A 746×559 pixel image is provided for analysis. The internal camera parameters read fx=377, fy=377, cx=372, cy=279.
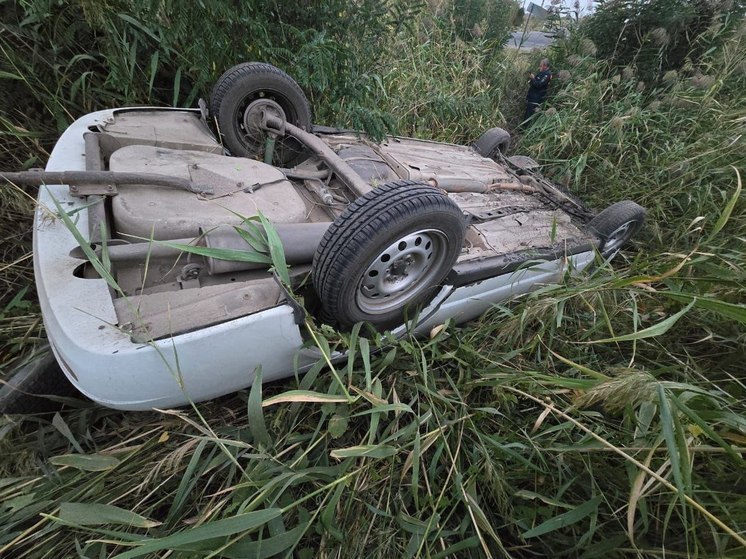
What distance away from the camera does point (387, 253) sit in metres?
1.62

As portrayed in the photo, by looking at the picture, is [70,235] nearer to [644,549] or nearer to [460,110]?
[644,549]

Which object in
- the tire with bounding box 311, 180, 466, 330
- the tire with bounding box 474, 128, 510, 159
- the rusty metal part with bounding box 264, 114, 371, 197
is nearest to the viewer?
the tire with bounding box 311, 180, 466, 330

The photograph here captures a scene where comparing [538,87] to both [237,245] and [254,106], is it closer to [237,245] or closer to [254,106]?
[254,106]

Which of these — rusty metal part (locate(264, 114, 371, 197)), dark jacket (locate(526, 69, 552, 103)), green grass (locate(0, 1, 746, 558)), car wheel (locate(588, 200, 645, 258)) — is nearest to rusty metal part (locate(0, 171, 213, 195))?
rusty metal part (locate(264, 114, 371, 197))

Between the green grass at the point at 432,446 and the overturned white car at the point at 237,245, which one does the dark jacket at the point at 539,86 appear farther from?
the green grass at the point at 432,446

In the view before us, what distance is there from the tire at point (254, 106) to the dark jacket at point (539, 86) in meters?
3.53

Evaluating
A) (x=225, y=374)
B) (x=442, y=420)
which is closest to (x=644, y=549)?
(x=442, y=420)

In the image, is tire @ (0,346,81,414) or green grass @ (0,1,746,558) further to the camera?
tire @ (0,346,81,414)

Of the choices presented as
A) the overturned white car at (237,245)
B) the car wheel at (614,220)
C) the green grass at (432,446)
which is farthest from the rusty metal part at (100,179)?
the car wheel at (614,220)

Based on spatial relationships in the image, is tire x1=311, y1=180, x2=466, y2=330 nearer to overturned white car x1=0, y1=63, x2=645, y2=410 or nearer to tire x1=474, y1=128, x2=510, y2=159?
overturned white car x1=0, y1=63, x2=645, y2=410

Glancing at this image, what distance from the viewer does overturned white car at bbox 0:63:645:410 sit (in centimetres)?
127

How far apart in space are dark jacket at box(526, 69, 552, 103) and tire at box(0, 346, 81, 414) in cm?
543

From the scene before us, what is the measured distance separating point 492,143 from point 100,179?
120 inches

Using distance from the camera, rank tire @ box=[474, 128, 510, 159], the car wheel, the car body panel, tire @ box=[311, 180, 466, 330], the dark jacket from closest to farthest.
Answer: the car body panel < tire @ box=[311, 180, 466, 330] < the car wheel < tire @ box=[474, 128, 510, 159] < the dark jacket
